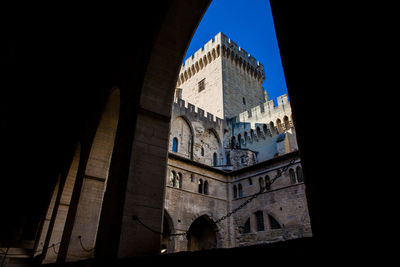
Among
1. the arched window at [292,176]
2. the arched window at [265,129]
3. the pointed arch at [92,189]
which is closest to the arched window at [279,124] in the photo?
the arched window at [265,129]

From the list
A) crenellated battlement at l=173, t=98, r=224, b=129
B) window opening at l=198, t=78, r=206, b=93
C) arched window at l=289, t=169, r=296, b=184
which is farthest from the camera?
window opening at l=198, t=78, r=206, b=93

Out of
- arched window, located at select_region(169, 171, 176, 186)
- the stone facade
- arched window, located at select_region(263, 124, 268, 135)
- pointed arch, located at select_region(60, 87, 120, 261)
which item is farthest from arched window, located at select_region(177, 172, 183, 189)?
pointed arch, located at select_region(60, 87, 120, 261)

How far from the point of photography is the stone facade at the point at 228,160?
16703mm

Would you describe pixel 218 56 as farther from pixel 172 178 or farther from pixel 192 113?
pixel 172 178

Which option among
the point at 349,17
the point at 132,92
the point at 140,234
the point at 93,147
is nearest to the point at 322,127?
the point at 349,17

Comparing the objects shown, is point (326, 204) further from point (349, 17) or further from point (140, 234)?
point (140, 234)

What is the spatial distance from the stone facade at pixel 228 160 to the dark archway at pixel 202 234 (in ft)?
0.22

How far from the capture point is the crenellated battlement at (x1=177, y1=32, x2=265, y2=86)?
3034 cm

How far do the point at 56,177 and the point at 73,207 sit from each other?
285 inches

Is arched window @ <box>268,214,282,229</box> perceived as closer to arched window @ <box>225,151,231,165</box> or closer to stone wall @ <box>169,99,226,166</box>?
arched window @ <box>225,151,231,165</box>

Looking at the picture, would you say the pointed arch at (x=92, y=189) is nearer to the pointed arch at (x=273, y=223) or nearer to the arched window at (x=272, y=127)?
the pointed arch at (x=273, y=223)

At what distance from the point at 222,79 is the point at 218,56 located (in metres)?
3.34

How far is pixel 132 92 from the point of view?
503 centimetres

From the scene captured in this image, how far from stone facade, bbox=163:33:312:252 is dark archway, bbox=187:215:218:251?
0.07m
